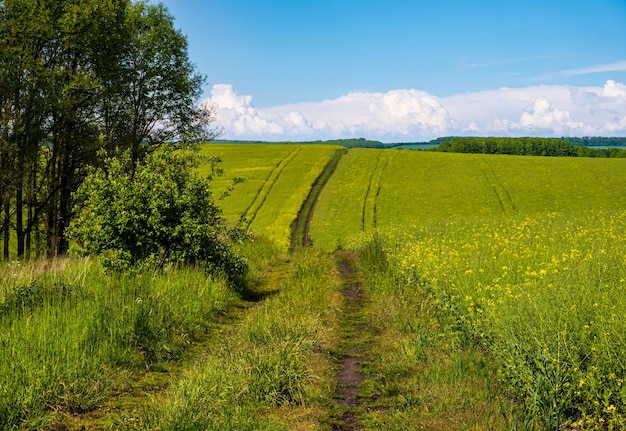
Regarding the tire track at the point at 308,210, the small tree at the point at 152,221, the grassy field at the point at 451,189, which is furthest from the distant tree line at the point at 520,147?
the small tree at the point at 152,221

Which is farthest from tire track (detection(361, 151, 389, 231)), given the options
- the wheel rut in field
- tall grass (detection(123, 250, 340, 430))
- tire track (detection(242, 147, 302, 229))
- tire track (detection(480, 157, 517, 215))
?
tall grass (detection(123, 250, 340, 430))

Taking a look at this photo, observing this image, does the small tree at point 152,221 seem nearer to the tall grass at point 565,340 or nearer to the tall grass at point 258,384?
the tall grass at point 258,384

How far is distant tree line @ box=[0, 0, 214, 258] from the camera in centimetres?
2325

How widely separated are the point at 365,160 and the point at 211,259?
64.5 meters

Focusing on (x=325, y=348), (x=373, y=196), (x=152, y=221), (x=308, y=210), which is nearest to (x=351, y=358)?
(x=325, y=348)

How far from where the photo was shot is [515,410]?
21.4 ft

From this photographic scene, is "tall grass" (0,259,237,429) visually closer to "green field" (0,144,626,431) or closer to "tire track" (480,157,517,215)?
"green field" (0,144,626,431)

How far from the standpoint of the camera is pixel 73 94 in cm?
2538

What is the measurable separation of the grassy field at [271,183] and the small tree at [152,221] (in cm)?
2352

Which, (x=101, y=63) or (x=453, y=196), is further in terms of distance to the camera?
(x=453, y=196)

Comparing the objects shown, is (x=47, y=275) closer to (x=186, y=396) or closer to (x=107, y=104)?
(x=186, y=396)

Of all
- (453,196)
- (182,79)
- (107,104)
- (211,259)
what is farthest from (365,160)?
(211,259)

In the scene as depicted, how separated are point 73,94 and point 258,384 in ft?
74.7

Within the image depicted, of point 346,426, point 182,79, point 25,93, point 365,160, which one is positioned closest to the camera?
point 346,426
